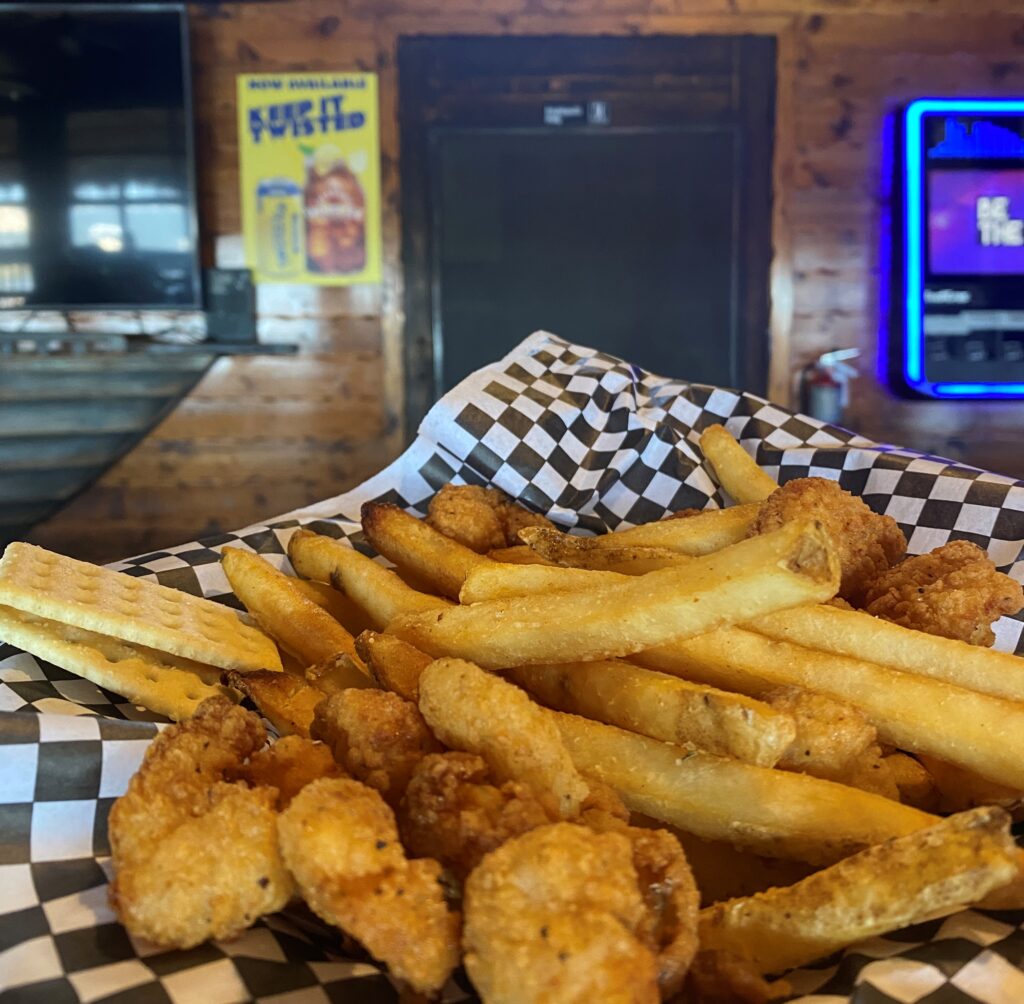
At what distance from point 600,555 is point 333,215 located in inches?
A: 152

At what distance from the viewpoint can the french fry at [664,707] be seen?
0.93m

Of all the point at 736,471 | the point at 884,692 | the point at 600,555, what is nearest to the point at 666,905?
the point at 884,692

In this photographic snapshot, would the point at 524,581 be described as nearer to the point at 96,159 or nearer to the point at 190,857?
the point at 190,857

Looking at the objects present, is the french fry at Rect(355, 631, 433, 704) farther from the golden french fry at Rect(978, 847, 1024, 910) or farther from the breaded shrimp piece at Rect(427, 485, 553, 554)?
the golden french fry at Rect(978, 847, 1024, 910)

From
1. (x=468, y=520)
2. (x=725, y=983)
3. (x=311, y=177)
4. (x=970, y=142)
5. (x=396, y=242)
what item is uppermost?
(x=970, y=142)

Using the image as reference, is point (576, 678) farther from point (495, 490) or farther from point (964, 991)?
point (495, 490)

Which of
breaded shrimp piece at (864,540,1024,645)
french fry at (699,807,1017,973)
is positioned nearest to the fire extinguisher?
breaded shrimp piece at (864,540,1024,645)

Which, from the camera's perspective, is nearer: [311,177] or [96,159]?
[96,159]

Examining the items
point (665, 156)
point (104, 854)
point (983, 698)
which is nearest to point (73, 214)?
point (665, 156)

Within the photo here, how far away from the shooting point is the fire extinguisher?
4.72m

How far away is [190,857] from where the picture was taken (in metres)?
0.83

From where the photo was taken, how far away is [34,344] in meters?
4.53

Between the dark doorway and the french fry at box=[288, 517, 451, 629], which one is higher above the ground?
the dark doorway

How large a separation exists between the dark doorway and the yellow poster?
0.20m
